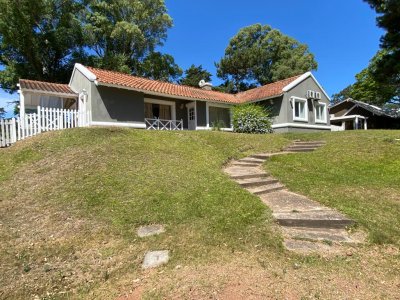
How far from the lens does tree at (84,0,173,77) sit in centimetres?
2678

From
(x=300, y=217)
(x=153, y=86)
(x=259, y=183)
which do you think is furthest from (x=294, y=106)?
(x=300, y=217)

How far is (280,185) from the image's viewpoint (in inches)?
295

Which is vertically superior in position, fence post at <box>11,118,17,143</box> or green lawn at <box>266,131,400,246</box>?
fence post at <box>11,118,17,143</box>

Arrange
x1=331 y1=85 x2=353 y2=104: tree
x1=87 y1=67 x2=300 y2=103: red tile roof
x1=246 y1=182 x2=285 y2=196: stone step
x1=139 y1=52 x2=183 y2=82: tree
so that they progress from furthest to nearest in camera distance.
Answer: x1=331 y1=85 x2=353 y2=104: tree < x1=139 y1=52 x2=183 y2=82: tree < x1=87 y1=67 x2=300 y2=103: red tile roof < x1=246 y1=182 x2=285 y2=196: stone step

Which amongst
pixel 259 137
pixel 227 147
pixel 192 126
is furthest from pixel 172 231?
pixel 192 126

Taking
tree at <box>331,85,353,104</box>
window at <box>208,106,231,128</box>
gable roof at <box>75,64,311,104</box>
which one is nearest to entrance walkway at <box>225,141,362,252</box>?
gable roof at <box>75,64,311,104</box>

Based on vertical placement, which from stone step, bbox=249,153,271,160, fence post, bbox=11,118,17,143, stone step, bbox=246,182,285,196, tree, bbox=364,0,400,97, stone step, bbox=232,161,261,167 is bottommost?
stone step, bbox=246,182,285,196

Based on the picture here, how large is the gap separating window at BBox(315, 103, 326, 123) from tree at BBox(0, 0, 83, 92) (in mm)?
21349

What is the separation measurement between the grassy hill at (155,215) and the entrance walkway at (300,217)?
0.28m

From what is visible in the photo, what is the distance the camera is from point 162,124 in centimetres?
1870

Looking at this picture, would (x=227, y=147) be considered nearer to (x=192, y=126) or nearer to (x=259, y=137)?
(x=259, y=137)

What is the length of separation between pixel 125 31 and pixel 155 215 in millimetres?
25400

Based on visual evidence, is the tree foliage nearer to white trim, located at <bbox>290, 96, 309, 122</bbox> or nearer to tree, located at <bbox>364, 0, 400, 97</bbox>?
white trim, located at <bbox>290, 96, 309, 122</bbox>

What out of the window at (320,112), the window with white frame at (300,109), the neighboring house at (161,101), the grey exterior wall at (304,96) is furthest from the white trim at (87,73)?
the window at (320,112)
